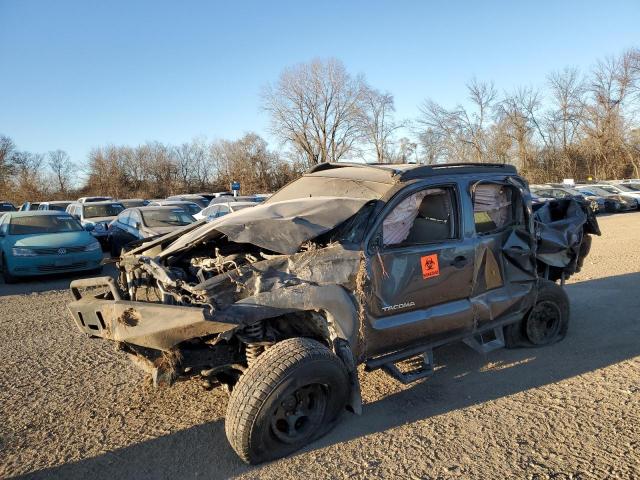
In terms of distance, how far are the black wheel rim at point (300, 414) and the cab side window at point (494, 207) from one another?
6.93 feet

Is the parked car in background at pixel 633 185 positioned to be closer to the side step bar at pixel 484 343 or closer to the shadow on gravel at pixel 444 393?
the shadow on gravel at pixel 444 393

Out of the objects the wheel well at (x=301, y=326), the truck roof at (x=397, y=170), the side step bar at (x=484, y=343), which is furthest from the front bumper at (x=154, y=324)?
the side step bar at (x=484, y=343)

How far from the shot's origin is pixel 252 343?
10.8 ft

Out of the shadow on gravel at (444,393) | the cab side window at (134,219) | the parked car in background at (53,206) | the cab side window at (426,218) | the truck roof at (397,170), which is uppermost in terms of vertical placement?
the parked car in background at (53,206)

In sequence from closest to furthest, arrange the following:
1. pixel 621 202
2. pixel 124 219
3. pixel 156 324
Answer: pixel 156 324
pixel 124 219
pixel 621 202

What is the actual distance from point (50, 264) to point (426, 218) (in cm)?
821

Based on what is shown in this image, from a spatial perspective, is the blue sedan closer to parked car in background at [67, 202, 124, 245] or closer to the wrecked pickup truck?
parked car in background at [67, 202, 124, 245]

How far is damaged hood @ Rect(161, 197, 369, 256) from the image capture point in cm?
337

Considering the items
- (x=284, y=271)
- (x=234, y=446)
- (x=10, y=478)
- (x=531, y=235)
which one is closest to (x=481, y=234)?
(x=531, y=235)

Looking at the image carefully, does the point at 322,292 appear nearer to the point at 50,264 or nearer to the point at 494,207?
the point at 494,207

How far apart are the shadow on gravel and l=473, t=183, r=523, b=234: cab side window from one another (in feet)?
4.36

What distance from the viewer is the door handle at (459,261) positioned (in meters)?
3.99

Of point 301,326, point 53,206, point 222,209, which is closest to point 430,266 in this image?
point 301,326

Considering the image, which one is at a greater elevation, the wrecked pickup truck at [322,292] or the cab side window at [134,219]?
the cab side window at [134,219]
